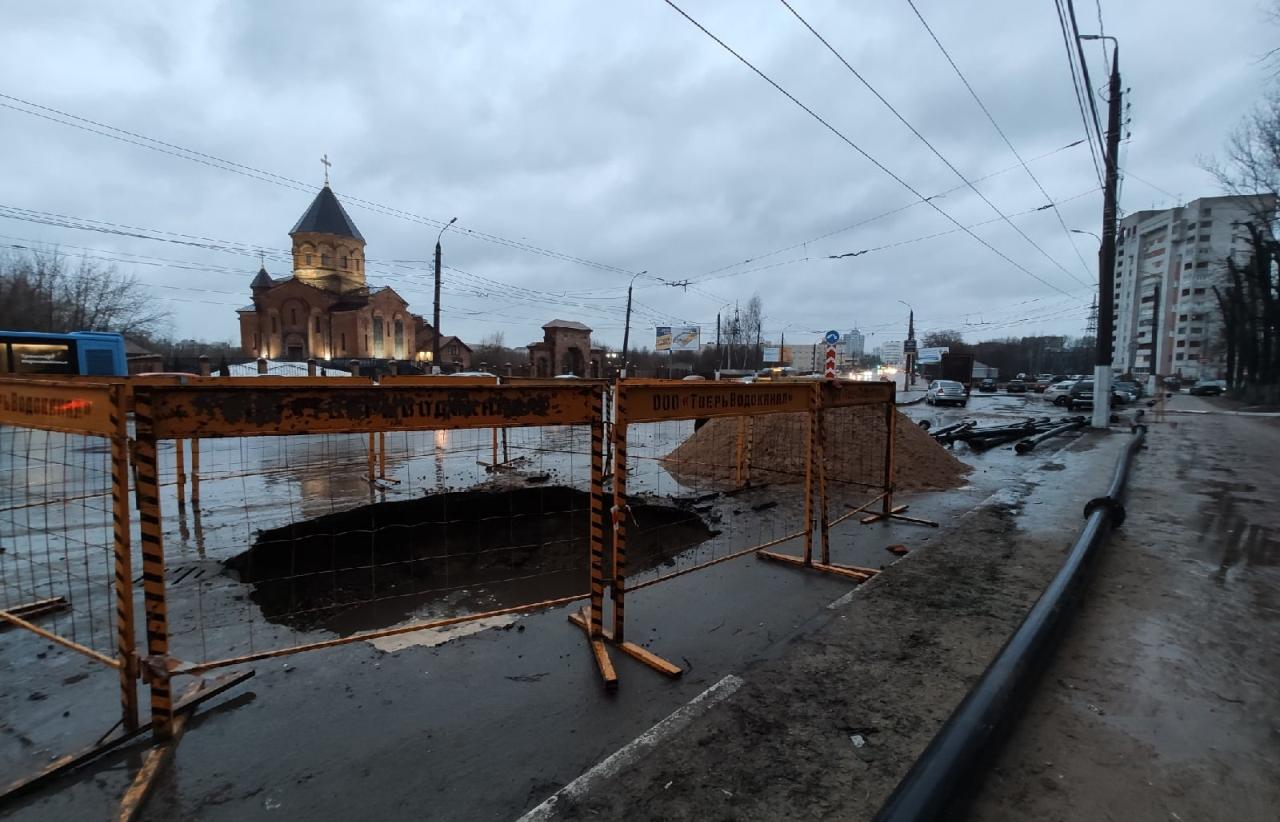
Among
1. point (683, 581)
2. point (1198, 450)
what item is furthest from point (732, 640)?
point (1198, 450)

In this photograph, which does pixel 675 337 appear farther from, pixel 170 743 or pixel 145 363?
pixel 170 743

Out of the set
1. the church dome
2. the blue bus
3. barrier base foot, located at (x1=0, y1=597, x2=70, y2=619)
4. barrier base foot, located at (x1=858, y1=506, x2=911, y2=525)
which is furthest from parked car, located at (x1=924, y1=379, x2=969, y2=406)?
the church dome

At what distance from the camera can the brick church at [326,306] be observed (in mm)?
49219

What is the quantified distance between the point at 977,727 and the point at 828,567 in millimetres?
2952

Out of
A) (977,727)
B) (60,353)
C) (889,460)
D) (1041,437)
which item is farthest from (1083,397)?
(60,353)

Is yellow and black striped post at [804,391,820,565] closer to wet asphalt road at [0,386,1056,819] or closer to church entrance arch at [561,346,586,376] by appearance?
wet asphalt road at [0,386,1056,819]

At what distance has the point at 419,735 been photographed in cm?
274

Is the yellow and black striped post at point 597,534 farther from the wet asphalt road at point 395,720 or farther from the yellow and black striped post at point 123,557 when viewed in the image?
the yellow and black striped post at point 123,557

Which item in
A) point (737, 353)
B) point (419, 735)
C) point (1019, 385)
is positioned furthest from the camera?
point (737, 353)

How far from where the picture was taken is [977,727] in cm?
229

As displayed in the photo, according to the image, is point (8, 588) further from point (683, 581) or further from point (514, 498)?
point (683, 581)

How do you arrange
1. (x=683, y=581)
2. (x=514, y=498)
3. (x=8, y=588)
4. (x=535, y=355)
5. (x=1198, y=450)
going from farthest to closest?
(x=535, y=355) → (x=1198, y=450) → (x=514, y=498) → (x=683, y=581) → (x=8, y=588)

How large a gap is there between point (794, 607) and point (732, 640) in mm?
849

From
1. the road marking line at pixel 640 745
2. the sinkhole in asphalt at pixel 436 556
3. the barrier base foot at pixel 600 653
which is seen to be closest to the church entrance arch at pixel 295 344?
the sinkhole in asphalt at pixel 436 556
